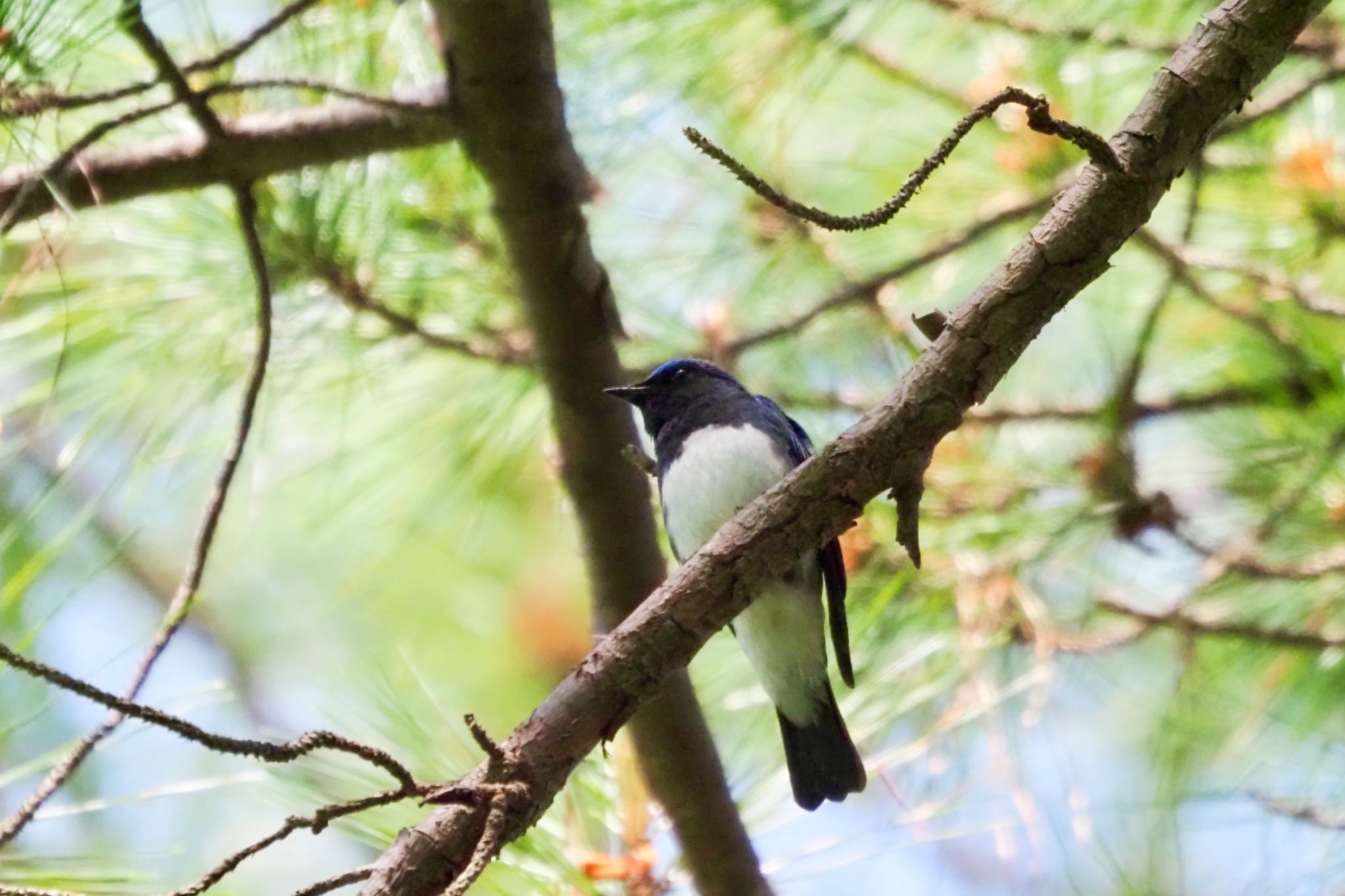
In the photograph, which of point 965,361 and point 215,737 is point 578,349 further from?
point 215,737

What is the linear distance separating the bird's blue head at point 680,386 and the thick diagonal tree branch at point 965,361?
1.16 meters

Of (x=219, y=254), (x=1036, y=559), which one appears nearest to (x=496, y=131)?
(x=219, y=254)

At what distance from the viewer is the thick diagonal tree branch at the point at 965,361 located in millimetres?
1360

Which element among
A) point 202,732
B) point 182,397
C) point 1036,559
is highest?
point 182,397

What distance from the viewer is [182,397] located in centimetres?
233

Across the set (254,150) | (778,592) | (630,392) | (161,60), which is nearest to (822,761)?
(778,592)

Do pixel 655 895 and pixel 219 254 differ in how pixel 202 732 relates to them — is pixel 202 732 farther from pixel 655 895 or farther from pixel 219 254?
pixel 219 254

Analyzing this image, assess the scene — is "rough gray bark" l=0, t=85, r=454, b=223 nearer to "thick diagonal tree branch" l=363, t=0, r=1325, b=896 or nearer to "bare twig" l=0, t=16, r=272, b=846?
"bare twig" l=0, t=16, r=272, b=846

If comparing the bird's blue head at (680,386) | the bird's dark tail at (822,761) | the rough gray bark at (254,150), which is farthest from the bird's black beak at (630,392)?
the bird's dark tail at (822,761)

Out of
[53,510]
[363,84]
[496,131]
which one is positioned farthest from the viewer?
[53,510]

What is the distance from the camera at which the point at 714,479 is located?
2.31m

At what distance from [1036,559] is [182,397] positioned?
1558 millimetres

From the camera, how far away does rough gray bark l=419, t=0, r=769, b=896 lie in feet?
6.17

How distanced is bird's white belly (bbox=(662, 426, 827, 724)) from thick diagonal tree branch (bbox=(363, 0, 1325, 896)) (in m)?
0.86
